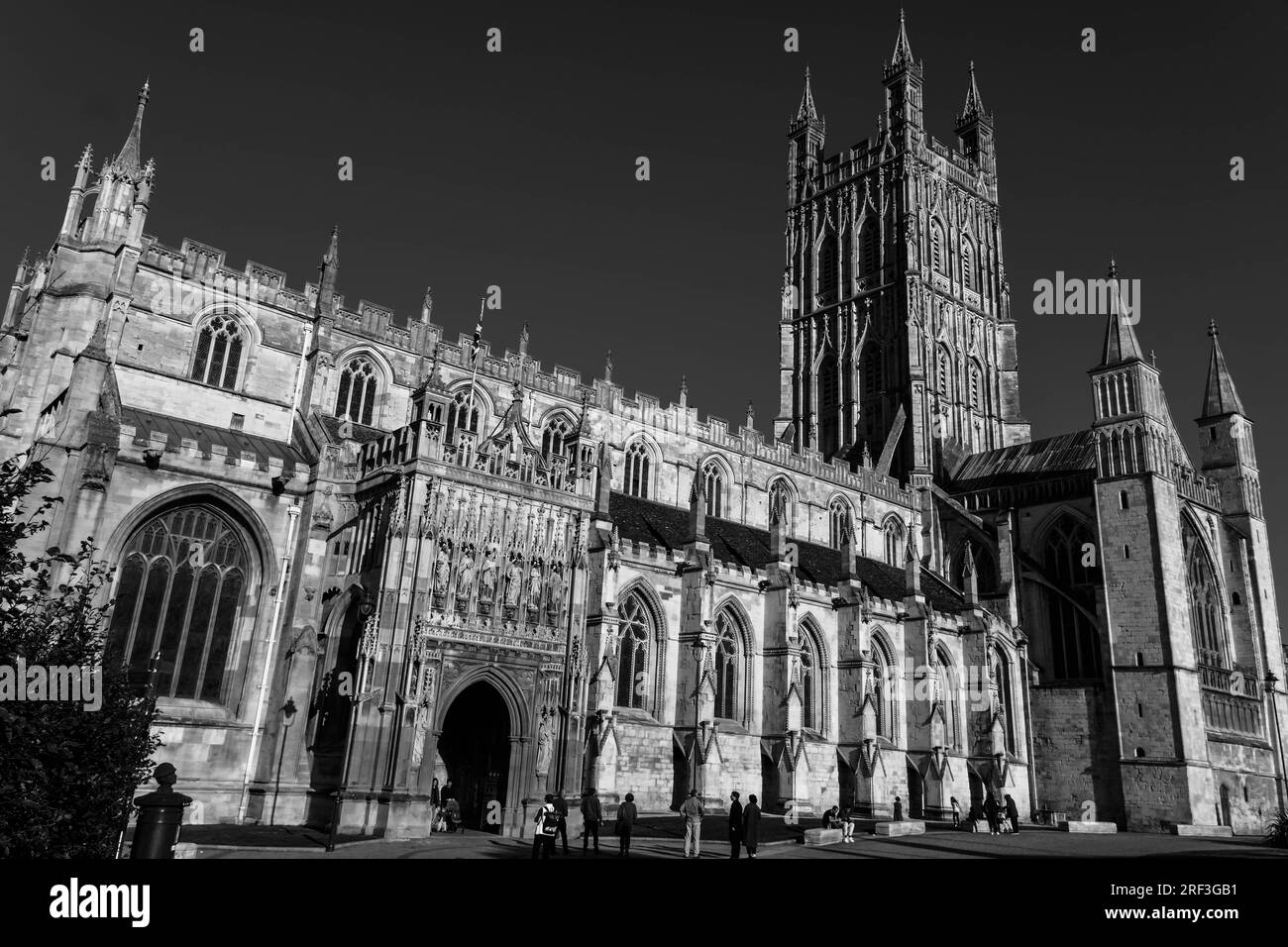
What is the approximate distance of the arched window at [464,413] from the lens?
38.7 m

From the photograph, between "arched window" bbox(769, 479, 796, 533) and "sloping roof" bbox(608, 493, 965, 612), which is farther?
"arched window" bbox(769, 479, 796, 533)

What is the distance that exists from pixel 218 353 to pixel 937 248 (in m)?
53.6

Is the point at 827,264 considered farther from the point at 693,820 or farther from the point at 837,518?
the point at 693,820

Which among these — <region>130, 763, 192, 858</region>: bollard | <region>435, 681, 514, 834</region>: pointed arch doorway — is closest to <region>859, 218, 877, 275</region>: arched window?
<region>435, 681, 514, 834</region>: pointed arch doorway

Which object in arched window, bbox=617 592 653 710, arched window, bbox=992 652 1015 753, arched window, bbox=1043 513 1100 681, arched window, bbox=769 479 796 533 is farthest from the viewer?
arched window, bbox=769 479 796 533

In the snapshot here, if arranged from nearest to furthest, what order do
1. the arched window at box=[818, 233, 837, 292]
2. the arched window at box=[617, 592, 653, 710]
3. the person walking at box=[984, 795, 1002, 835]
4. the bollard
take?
1. the bollard
2. the person walking at box=[984, 795, 1002, 835]
3. the arched window at box=[617, 592, 653, 710]
4. the arched window at box=[818, 233, 837, 292]

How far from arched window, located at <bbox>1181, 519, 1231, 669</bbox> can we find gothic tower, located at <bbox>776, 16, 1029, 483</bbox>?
16272 millimetres

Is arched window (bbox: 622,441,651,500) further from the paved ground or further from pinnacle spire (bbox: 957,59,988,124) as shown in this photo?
pinnacle spire (bbox: 957,59,988,124)

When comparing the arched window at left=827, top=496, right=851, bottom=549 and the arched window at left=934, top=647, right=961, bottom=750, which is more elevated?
the arched window at left=827, top=496, right=851, bottom=549

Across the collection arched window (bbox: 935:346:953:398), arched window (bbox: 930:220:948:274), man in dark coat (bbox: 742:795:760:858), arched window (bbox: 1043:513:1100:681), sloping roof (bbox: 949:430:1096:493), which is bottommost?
man in dark coat (bbox: 742:795:760:858)

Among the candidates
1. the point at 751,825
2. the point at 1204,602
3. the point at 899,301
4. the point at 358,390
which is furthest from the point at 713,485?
the point at 751,825

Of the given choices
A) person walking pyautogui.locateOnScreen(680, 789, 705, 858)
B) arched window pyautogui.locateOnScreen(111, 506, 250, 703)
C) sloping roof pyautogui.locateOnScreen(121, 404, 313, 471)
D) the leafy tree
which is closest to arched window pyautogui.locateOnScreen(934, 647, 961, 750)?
person walking pyautogui.locateOnScreen(680, 789, 705, 858)

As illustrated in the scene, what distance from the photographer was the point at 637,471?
45.8m

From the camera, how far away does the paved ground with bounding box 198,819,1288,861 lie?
1986cm
